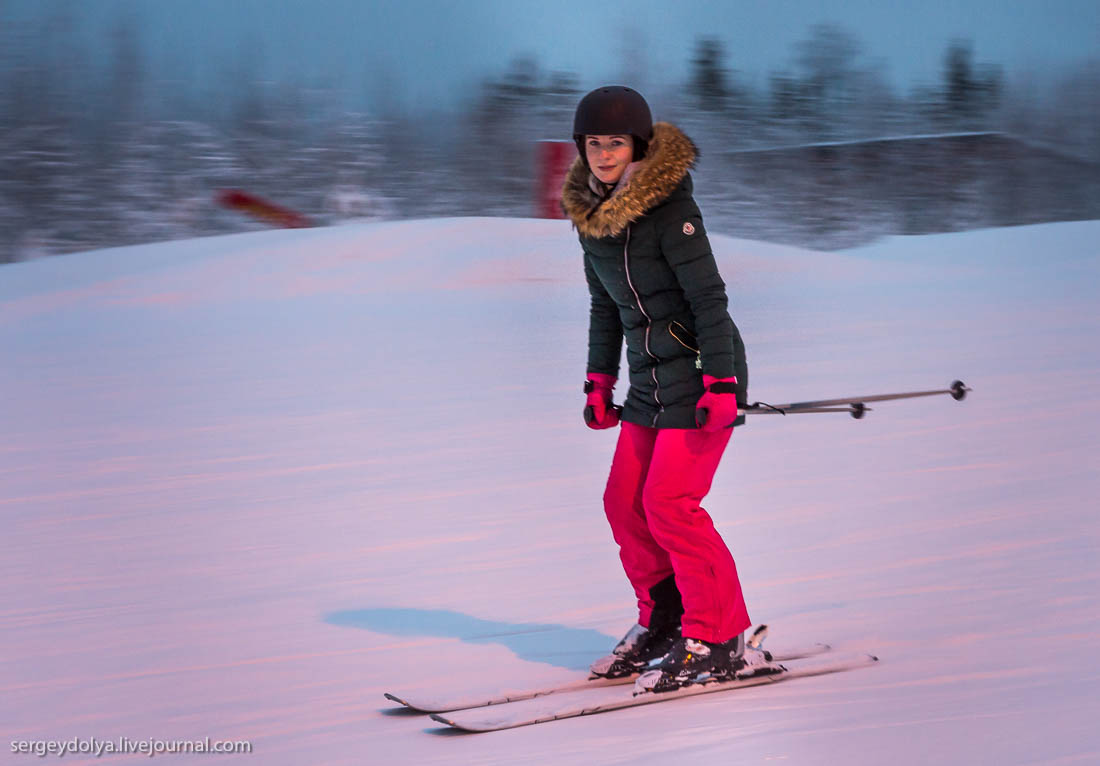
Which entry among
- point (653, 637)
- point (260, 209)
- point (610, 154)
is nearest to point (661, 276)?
point (610, 154)

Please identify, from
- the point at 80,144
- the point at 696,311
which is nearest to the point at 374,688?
the point at 696,311

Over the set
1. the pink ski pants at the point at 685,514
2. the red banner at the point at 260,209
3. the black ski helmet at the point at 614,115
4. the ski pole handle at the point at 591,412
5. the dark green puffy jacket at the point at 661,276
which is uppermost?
the black ski helmet at the point at 614,115

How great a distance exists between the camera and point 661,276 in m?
3.05

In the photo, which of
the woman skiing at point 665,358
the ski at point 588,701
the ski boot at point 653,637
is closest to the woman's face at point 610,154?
the woman skiing at point 665,358

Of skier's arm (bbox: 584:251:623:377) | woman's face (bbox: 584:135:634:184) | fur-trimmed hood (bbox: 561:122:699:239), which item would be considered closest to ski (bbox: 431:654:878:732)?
skier's arm (bbox: 584:251:623:377)

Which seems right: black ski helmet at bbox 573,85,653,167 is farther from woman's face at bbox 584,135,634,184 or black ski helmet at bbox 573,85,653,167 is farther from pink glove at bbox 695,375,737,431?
pink glove at bbox 695,375,737,431

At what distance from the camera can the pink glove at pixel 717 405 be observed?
2955 mm

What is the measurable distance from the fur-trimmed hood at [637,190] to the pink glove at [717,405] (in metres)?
0.42

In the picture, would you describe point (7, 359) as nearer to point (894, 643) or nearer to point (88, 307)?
point (88, 307)

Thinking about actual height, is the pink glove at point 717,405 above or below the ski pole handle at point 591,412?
above

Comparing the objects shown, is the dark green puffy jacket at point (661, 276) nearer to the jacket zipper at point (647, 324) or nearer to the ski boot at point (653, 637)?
the jacket zipper at point (647, 324)

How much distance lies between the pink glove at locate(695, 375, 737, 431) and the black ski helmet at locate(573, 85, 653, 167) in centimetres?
61

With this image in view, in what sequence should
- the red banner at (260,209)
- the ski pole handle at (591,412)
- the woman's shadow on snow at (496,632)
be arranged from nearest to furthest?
the ski pole handle at (591,412) < the woman's shadow on snow at (496,632) < the red banner at (260,209)

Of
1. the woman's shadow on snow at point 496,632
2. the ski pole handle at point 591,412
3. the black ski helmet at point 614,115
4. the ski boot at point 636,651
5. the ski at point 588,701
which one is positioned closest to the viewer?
the ski at point 588,701
